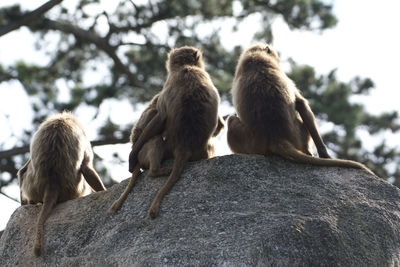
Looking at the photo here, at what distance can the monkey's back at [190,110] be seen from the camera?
6.81 meters

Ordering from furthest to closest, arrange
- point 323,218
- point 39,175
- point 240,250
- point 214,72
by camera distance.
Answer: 1. point 214,72
2. point 39,175
3. point 323,218
4. point 240,250

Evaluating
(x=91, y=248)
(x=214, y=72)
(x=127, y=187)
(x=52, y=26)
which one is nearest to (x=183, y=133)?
(x=127, y=187)

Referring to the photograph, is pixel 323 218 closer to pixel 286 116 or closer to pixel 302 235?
pixel 302 235

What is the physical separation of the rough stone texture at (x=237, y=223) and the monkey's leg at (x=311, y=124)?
14.4 inches

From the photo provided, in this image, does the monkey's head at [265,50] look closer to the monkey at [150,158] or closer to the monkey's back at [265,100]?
the monkey's back at [265,100]

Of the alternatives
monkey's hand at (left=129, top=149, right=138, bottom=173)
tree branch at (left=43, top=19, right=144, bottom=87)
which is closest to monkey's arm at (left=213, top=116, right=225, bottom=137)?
monkey's hand at (left=129, top=149, right=138, bottom=173)

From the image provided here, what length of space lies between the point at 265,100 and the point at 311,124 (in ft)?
1.79

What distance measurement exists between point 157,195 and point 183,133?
832mm

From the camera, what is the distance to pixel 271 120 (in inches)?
268

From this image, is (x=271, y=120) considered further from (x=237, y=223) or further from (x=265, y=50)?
(x=237, y=223)

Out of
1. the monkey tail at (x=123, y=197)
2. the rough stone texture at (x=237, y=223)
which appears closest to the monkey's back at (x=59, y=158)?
the rough stone texture at (x=237, y=223)

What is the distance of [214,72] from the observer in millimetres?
12953

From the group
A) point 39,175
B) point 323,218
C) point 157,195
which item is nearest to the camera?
point 323,218

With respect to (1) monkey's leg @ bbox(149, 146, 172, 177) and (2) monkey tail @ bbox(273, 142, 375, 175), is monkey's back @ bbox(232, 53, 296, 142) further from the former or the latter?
(1) monkey's leg @ bbox(149, 146, 172, 177)
